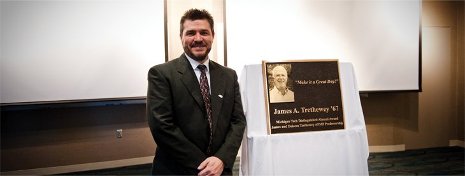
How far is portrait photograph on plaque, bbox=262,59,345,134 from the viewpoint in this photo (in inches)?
76.7

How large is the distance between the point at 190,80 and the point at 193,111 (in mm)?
174

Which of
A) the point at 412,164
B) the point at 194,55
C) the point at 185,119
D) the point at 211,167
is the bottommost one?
the point at 412,164

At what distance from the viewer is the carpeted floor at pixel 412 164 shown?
362 centimetres

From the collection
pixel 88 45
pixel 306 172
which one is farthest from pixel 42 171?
pixel 306 172

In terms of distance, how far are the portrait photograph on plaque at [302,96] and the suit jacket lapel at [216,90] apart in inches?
11.8

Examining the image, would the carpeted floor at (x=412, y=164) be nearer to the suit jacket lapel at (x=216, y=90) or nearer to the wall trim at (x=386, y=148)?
the wall trim at (x=386, y=148)

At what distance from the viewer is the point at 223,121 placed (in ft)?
5.82

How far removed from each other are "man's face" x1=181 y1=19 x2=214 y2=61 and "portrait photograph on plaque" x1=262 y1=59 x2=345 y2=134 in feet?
1.36

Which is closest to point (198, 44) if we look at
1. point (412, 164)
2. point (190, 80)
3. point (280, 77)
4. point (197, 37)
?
point (197, 37)

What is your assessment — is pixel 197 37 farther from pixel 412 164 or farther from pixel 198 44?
pixel 412 164

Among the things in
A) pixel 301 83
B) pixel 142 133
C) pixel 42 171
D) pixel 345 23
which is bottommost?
pixel 42 171

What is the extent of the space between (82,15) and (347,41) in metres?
3.09

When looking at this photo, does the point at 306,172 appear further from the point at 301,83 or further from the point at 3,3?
the point at 3,3

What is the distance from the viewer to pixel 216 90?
1764mm
